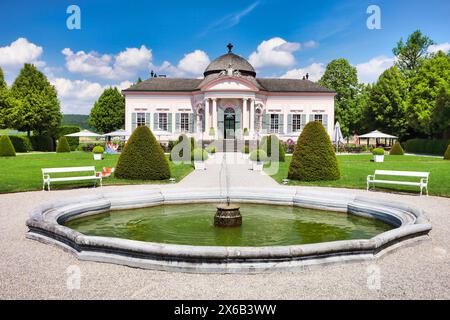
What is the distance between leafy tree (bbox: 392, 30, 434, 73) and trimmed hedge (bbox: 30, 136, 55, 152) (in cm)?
4286

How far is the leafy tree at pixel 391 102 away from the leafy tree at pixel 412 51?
11.0 ft

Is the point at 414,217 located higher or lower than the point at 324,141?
lower

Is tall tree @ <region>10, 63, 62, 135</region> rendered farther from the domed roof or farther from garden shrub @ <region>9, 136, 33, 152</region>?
the domed roof

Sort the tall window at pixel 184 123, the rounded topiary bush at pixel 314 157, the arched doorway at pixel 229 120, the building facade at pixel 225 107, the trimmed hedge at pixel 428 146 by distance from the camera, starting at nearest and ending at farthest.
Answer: the rounded topiary bush at pixel 314 157 < the trimmed hedge at pixel 428 146 < the building facade at pixel 225 107 < the arched doorway at pixel 229 120 < the tall window at pixel 184 123

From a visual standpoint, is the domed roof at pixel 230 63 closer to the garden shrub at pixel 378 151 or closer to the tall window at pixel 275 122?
the tall window at pixel 275 122

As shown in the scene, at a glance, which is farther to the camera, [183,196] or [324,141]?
[324,141]

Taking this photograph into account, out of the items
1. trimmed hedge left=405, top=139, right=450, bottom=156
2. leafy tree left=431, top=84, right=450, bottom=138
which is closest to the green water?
trimmed hedge left=405, top=139, right=450, bottom=156

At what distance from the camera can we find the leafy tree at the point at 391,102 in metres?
46.6

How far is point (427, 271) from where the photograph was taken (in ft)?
18.3

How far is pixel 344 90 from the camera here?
179ft

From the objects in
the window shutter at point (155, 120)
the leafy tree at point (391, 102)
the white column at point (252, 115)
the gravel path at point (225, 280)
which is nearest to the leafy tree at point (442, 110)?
the leafy tree at point (391, 102)

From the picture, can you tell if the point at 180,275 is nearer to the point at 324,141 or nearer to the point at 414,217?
the point at 414,217

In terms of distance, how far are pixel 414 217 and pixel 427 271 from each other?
2.79 metres
